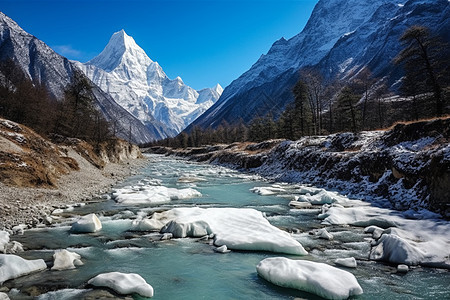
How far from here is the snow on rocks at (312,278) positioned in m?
5.94

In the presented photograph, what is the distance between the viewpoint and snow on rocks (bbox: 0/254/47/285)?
6598 millimetres

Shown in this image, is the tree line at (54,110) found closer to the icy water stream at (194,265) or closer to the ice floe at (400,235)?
the icy water stream at (194,265)

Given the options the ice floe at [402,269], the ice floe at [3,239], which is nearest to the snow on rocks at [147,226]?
the ice floe at [3,239]

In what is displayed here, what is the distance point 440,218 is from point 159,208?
1422cm

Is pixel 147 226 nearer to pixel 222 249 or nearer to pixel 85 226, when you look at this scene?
pixel 85 226

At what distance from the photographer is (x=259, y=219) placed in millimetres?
11625

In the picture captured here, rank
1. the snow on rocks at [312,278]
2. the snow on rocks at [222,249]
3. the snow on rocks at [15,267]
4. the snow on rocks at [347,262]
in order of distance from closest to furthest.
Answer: the snow on rocks at [312,278] → the snow on rocks at [15,267] → the snow on rocks at [347,262] → the snow on rocks at [222,249]

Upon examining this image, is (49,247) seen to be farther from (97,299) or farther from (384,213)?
(384,213)

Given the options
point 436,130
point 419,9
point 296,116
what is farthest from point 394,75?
point 436,130

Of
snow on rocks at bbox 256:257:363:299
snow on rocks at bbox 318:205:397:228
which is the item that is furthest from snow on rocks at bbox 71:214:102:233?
snow on rocks at bbox 318:205:397:228

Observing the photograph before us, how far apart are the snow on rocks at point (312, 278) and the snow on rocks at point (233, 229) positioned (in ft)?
5.92

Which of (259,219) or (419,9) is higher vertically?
(419,9)

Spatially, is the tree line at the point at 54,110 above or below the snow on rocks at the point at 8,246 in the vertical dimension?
above

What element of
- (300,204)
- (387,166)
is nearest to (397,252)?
(300,204)
